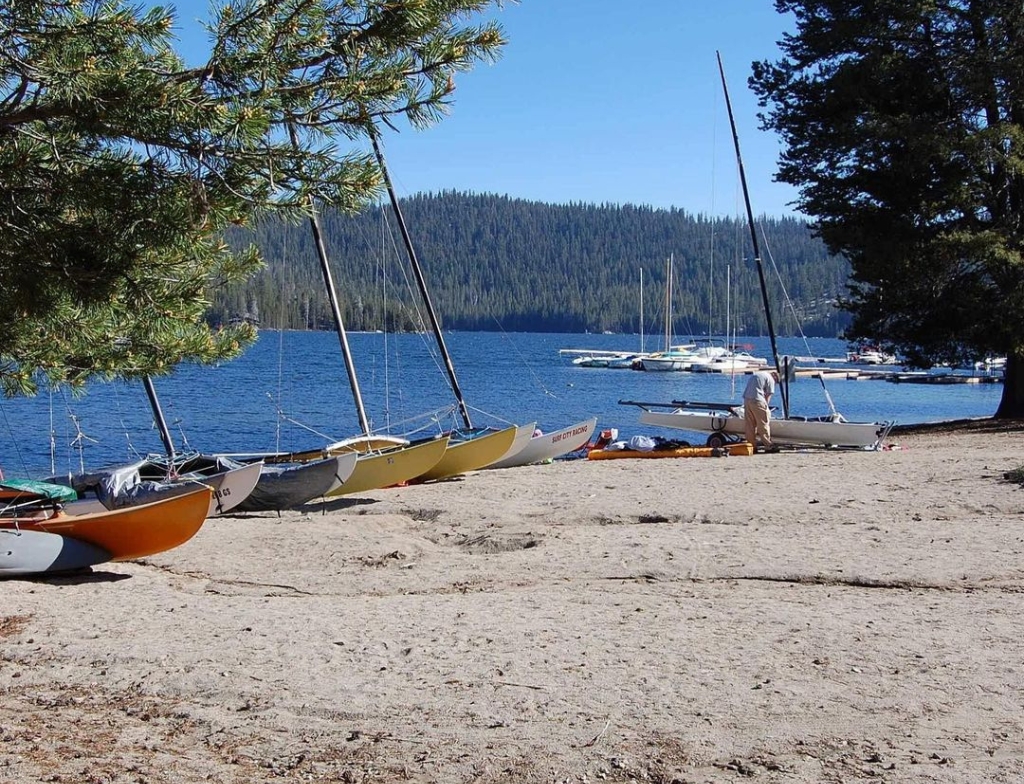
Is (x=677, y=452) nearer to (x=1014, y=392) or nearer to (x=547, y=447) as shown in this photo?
(x=547, y=447)

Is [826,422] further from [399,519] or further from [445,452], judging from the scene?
[399,519]

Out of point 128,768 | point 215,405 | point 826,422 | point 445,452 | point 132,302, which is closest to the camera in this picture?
point 128,768

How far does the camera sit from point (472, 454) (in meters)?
19.1

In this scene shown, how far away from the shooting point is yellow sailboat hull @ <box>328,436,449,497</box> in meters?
16.4

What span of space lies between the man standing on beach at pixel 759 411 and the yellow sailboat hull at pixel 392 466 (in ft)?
21.8

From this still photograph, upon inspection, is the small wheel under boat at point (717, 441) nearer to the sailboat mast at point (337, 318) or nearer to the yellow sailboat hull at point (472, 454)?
the yellow sailboat hull at point (472, 454)

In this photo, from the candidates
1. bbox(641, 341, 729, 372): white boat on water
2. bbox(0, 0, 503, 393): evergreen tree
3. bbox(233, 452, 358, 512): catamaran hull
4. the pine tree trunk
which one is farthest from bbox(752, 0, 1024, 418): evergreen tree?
bbox(641, 341, 729, 372): white boat on water

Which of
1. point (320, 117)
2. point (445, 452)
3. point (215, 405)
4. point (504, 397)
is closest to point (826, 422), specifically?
point (445, 452)

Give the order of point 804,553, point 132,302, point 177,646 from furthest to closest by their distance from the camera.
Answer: point 804,553
point 177,646
point 132,302

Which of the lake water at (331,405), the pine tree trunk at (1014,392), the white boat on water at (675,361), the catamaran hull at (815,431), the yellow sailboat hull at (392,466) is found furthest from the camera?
the white boat on water at (675,361)

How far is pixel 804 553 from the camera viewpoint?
34.6 feet

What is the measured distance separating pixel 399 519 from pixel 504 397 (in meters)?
43.0

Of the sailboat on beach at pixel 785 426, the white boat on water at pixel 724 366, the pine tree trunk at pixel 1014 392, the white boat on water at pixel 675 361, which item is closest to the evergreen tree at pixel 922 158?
the pine tree trunk at pixel 1014 392

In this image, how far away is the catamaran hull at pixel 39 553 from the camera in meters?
10.1
